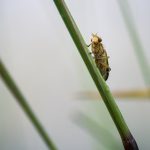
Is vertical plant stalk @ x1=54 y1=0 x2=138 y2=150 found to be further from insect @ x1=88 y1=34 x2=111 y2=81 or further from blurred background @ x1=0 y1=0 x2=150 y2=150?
blurred background @ x1=0 y1=0 x2=150 y2=150

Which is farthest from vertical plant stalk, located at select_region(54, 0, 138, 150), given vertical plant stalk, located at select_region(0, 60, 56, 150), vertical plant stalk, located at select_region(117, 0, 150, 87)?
vertical plant stalk, located at select_region(117, 0, 150, 87)

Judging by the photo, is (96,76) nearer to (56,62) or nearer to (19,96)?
(19,96)

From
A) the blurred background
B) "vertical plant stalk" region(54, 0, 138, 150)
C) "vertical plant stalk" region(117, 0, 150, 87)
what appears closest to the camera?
"vertical plant stalk" region(54, 0, 138, 150)

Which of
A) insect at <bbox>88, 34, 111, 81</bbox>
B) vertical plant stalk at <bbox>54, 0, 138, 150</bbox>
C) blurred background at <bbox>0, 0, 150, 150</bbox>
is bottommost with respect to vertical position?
blurred background at <bbox>0, 0, 150, 150</bbox>

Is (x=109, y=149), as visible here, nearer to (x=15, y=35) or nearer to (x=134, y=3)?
(x=134, y=3)

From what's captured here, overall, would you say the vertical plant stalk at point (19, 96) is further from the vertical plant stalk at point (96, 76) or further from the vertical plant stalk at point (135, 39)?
the vertical plant stalk at point (135, 39)

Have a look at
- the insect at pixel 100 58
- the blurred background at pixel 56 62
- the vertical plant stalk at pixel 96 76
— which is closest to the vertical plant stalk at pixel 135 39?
the insect at pixel 100 58

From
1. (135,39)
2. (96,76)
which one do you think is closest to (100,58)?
(135,39)

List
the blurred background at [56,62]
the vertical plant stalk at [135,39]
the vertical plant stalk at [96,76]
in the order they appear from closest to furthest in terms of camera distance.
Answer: the vertical plant stalk at [96,76] < the vertical plant stalk at [135,39] < the blurred background at [56,62]

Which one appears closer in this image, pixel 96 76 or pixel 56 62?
pixel 96 76

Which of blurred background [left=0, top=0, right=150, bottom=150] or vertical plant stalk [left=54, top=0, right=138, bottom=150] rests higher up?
vertical plant stalk [left=54, top=0, right=138, bottom=150]
